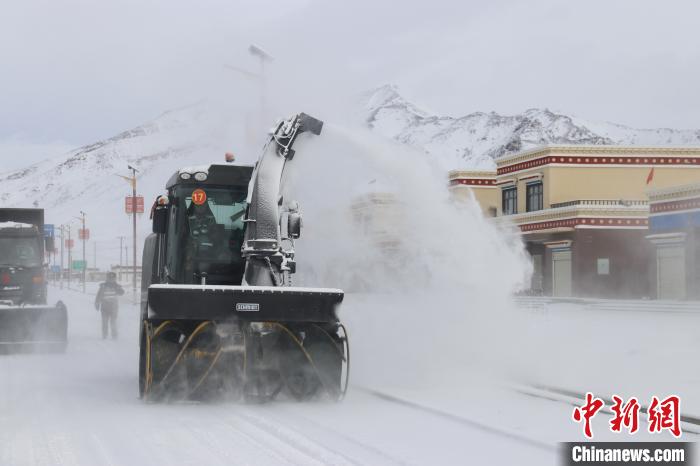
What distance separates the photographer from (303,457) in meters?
8.43

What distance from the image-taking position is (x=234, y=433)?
972cm

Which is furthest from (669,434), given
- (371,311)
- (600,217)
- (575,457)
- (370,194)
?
(600,217)

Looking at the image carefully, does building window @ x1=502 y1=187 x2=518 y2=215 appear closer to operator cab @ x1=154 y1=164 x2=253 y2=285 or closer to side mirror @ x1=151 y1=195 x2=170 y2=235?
operator cab @ x1=154 y1=164 x2=253 y2=285

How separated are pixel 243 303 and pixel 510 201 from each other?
184 ft

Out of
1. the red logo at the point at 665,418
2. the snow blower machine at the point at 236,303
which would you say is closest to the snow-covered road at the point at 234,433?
the snow blower machine at the point at 236,303

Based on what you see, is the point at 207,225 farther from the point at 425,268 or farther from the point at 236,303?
the point at 425,268

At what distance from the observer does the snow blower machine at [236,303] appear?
11.6m

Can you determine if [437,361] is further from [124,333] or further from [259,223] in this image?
[124,333]

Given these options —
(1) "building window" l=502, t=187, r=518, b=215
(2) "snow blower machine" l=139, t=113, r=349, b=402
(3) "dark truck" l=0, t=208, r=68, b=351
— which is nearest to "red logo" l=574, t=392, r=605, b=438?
(2) "snow blower machine" l=139, t=113, r=349, b=402

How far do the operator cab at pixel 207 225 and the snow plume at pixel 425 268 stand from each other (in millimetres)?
857

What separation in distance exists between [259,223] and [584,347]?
35.7 ft

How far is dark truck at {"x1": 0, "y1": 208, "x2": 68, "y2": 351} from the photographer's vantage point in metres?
19.7

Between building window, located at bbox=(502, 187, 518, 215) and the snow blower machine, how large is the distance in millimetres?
53396

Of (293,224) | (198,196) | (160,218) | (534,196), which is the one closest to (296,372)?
(293,224)
